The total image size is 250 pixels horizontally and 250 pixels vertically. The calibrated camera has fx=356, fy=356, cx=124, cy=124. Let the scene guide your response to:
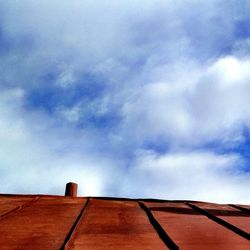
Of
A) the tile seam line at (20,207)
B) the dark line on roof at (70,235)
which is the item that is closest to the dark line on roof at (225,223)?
the dark line on roof at (70,235)

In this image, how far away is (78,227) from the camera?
3287mm

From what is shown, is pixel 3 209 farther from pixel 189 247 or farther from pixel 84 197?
pixel 189 247

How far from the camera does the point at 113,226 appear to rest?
11.2ft

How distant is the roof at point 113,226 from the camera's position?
2.73m

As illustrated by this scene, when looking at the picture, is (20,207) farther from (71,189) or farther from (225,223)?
(225,223)

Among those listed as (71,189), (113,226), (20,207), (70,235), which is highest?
(71,189)

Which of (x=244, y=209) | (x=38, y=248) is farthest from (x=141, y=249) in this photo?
(x=244, y=209)

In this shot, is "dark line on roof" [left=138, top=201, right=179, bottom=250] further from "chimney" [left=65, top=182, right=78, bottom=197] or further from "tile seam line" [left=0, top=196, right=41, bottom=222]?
"chimney" [left=65, top=182, right=78, bottom=197]

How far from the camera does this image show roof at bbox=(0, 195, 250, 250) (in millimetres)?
2734

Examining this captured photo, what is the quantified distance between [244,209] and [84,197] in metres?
2.38

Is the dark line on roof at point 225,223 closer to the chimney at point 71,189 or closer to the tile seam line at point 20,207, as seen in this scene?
the tile seam line at point 20,207

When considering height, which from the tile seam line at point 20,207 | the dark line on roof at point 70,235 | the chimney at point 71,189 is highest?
the chimney at point 71,189

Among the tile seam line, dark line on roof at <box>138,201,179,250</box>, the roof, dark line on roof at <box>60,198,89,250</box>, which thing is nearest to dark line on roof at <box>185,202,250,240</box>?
the roof

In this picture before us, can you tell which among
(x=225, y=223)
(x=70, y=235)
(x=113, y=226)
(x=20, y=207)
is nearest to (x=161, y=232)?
(x=113, y=226)
